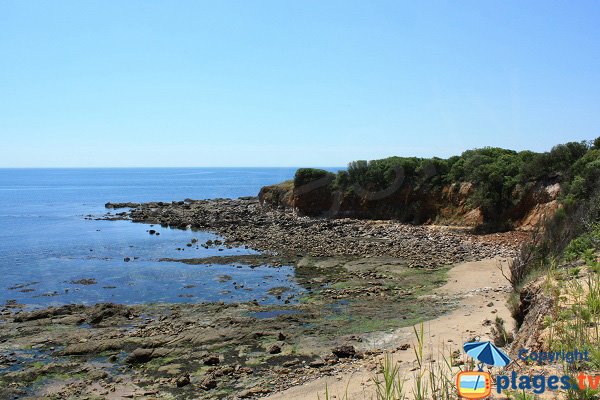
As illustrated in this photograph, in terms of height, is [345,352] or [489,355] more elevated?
[489,355]

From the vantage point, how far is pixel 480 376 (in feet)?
27.7

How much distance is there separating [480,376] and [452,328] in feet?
30.4

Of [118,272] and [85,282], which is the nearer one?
[85,282]

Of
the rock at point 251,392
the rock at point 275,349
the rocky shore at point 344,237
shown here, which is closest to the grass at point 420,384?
the rock at point 251,392

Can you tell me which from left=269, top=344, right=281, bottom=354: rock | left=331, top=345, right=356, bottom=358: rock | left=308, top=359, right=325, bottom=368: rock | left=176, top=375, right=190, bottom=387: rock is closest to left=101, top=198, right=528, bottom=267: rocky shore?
left=331, top=345, right=356, bottom=358: rock

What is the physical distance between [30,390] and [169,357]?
13.7ft

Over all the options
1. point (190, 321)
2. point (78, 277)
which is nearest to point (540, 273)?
point (190, 321)

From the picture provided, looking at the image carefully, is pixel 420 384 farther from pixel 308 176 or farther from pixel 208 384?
pixel 308 176

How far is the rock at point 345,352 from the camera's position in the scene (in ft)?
51.2

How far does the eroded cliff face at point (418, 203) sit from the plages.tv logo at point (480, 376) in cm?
2813

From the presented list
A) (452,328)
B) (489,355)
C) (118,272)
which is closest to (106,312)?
(118,272)

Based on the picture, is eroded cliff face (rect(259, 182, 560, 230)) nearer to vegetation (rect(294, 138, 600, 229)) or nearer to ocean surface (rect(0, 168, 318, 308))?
vegetation (rect(294, 138, 600, 229))

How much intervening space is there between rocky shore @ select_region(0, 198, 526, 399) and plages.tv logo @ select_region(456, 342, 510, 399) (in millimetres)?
6384

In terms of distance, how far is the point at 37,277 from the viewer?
102 ft
